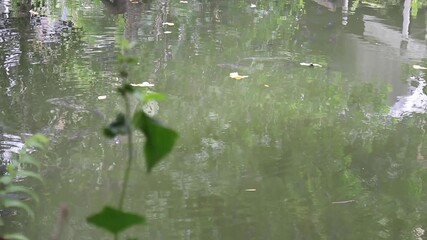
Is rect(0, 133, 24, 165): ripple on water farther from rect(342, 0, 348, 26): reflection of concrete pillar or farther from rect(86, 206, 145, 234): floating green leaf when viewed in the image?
rect(342, 0, 348, 26): reflection of concrete pillar

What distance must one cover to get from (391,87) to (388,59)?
92cm

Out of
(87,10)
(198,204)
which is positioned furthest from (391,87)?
(87,10)

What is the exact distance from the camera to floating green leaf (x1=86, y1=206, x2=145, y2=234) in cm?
73

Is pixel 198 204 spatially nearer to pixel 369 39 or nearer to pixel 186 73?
pixel 186 73

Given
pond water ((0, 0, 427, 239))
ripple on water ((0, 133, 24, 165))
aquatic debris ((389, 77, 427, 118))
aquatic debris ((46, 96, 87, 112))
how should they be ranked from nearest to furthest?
1. pond water ((0, 0, 427, 239))
2. ripple on water ((0, 133, 24, 165))
3. aquatic debris ((46, 96, 87, 112))
4. aquatic debris ((389, 77, 427, 118))

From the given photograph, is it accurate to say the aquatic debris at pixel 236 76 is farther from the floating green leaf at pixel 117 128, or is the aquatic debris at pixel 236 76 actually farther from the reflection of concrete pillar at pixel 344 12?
the floating green leaf at pixel 117 128

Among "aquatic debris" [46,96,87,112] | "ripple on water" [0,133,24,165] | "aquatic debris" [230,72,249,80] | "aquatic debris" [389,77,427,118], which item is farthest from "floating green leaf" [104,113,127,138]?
"aquatic debris" [230,72,249,80]

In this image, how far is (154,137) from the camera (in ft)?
2.40

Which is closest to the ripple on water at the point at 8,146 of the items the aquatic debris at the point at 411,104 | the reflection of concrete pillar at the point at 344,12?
the aquatic debris at the point at 411,104

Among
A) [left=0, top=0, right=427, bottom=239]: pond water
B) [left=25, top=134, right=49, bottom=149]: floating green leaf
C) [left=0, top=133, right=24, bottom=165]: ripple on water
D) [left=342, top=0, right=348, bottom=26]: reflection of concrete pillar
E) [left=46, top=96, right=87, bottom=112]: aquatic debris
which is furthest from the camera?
[left=342, top=0, right=348, bottom=26]: reflection of concrete pillar

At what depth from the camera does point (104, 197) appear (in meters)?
3.31

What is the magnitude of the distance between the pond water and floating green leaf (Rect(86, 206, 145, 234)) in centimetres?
225

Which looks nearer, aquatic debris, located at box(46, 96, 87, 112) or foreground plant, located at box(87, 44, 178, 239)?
foreground plant, located at box(87, 44, 178, 239)

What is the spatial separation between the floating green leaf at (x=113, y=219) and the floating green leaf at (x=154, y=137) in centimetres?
6
